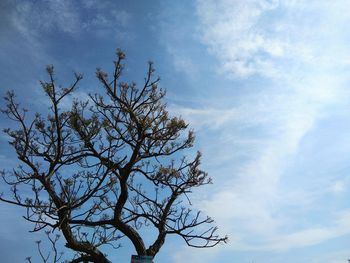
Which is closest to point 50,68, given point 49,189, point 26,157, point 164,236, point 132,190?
point 26,157

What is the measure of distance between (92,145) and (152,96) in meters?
1.47

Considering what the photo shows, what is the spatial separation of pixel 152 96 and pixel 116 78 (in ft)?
2.50

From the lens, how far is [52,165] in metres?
6.85

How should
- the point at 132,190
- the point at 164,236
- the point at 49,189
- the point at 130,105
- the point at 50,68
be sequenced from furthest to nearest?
the point at 132,190, the point at 164,236, the point at 130,105, the point at 49,189, the point at 50,68

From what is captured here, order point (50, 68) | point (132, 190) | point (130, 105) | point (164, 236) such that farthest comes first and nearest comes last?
point (132, 190) < point (164, 236) < point (130, 105) < point (50, 68)

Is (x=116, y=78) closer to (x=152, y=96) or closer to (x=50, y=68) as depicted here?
(x=152, y=96)

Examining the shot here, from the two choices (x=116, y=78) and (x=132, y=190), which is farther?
(x=132, y=190)

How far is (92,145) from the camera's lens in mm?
7148

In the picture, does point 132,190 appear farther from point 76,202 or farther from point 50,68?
point 50,68

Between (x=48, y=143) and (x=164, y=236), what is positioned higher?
(x=48, y=143)

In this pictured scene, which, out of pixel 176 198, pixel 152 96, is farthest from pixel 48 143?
pixel 176 198

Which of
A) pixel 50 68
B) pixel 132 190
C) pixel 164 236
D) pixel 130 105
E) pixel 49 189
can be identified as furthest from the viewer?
pixel 132 190

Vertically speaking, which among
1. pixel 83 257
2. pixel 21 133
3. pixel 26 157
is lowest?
pixel 83 257

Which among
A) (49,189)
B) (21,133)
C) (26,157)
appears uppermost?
(21,133)
